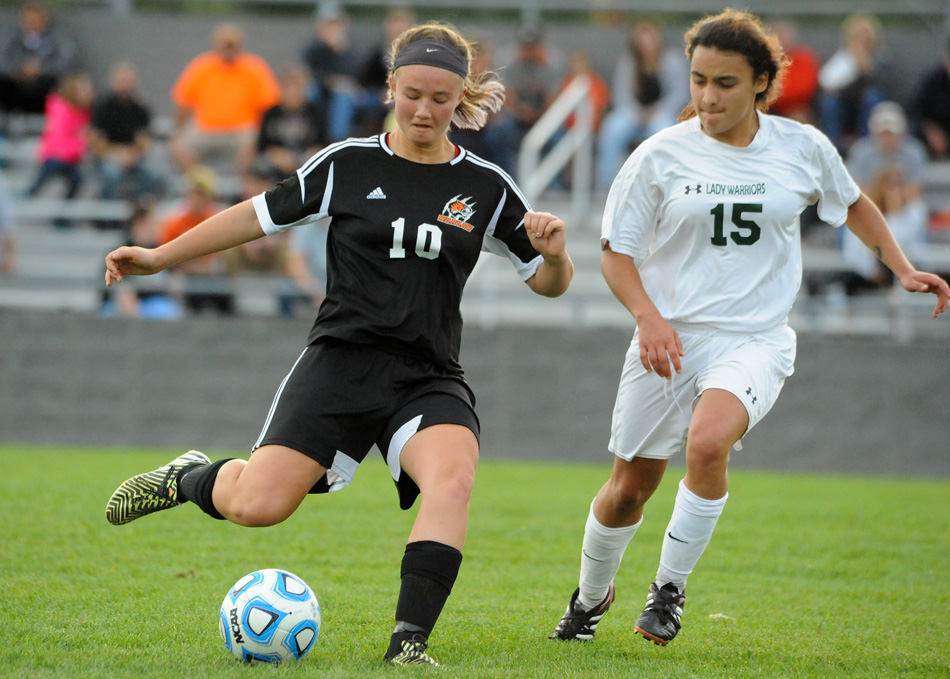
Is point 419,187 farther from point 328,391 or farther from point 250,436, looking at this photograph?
point 250,436

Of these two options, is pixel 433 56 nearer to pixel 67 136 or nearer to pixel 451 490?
pixel 451 490

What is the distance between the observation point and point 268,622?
3.95 meters

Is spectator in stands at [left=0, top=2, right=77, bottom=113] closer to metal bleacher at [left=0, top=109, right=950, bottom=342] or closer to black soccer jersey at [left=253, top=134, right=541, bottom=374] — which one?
metal bleacher at [left=0, top=109, right=950, bottom=342]

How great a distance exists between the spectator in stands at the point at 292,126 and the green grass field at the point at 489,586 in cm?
496

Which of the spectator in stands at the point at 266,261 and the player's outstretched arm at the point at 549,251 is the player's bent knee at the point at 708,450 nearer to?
the player's outstretched arm at the point at 549,251

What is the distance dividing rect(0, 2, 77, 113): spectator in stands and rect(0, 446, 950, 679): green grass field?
739cm

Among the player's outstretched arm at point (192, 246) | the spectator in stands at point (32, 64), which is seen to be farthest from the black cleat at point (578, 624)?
the spectator in stands at point (32, 64)

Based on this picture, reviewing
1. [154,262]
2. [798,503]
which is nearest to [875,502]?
[798,503]

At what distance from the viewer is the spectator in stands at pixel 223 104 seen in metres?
13.7

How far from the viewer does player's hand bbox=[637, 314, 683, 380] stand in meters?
4.42

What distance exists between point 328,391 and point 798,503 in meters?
5.96

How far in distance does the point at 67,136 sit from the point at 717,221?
1122 centimetres

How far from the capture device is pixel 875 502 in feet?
31.1

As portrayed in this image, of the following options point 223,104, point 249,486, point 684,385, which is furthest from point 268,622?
point 223,104
